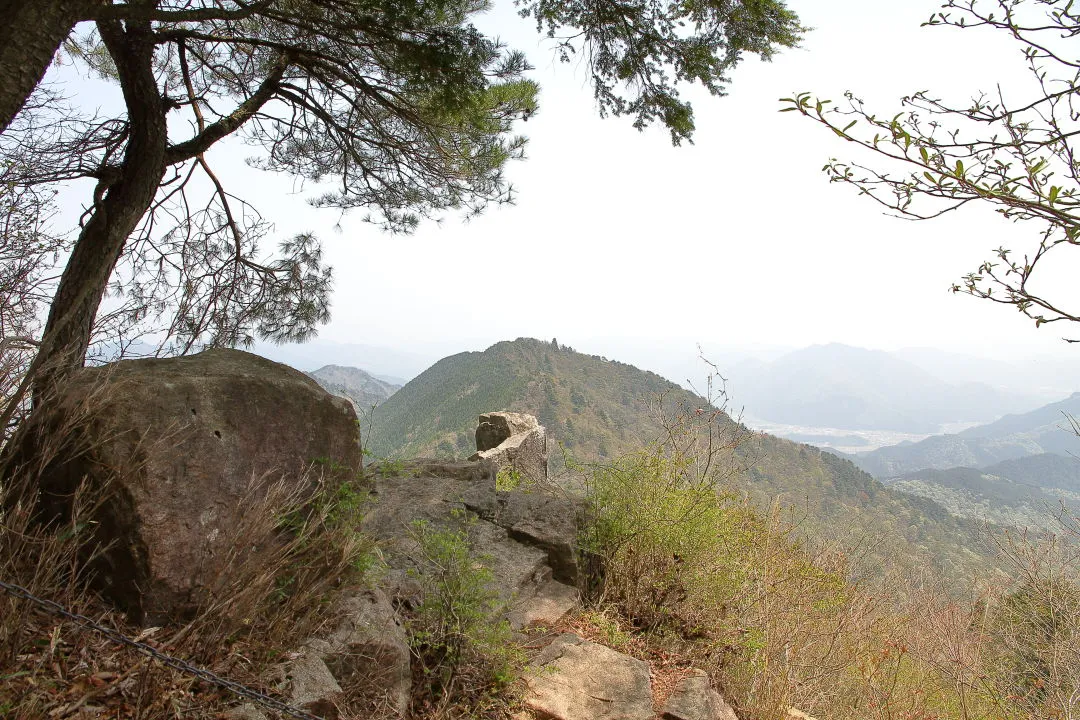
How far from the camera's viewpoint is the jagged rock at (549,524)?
3848 millimetres

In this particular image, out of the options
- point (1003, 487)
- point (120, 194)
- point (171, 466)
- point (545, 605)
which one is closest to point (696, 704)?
point (545, 605)

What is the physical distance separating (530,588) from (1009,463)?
128 metres

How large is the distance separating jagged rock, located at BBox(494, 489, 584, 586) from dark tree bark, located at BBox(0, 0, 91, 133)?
11.5 feet

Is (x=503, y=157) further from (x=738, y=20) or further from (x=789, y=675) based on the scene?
(x=789, y=675)

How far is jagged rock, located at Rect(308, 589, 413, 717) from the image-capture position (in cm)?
228

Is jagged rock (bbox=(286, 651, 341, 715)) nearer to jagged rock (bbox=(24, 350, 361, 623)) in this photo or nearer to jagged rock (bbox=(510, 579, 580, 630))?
jagged rock (bbox=(24, 350, 361, 623))

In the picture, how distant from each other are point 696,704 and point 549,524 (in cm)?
144

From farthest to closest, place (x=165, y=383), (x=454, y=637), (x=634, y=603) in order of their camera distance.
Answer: (x=634, y=603), (x=454, y=637), (x=165, y=383)

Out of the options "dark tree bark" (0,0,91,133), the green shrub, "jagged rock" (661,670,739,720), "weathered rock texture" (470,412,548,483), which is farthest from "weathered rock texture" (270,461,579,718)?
"dark tree bark" (0,0,91,133)

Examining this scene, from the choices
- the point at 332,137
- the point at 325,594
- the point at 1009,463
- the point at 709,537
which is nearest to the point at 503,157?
the point at 332,137

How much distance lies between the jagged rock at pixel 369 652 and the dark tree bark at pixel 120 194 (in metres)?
2.66

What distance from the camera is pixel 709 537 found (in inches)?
151

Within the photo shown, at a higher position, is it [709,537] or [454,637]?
[709,537]

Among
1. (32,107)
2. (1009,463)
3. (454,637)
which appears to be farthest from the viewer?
(1009,463)
